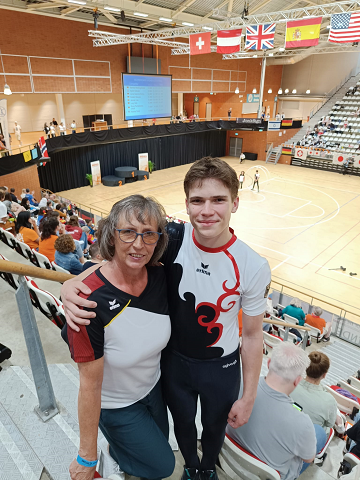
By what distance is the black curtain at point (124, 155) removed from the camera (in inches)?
815

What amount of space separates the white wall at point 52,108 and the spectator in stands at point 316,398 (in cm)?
2381

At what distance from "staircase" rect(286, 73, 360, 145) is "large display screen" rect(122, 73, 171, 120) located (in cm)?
1290

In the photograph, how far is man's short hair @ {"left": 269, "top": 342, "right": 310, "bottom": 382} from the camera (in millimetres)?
2068

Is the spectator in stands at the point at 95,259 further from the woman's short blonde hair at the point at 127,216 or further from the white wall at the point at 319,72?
the white wall at the point at 319,72

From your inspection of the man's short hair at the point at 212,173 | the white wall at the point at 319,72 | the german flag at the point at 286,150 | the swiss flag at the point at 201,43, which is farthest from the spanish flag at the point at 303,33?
the white wall at the point at 319,72

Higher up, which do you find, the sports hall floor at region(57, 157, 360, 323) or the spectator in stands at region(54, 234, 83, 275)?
the spectator in stands at region(54, 234, 83, 275)

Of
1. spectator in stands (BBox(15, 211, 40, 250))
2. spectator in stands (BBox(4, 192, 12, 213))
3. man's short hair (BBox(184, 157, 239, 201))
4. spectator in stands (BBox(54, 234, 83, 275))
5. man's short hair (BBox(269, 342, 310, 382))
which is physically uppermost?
man's short hair (BBox(184, 157, 239, 201))

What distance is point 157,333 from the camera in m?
1.66

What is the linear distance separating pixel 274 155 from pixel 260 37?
55.8 ft

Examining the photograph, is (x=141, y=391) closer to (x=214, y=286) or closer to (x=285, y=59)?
(x=214, y=286)

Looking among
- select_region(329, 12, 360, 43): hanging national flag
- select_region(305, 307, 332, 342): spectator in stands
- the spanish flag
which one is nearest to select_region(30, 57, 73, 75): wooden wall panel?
the spanish flag

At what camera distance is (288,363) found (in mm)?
2088

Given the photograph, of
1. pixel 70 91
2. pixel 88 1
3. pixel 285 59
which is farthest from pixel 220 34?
pixel 285 59

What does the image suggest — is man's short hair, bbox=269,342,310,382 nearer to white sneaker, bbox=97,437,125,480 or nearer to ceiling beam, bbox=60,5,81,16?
white sneaker, bbox=97,437,125,480
